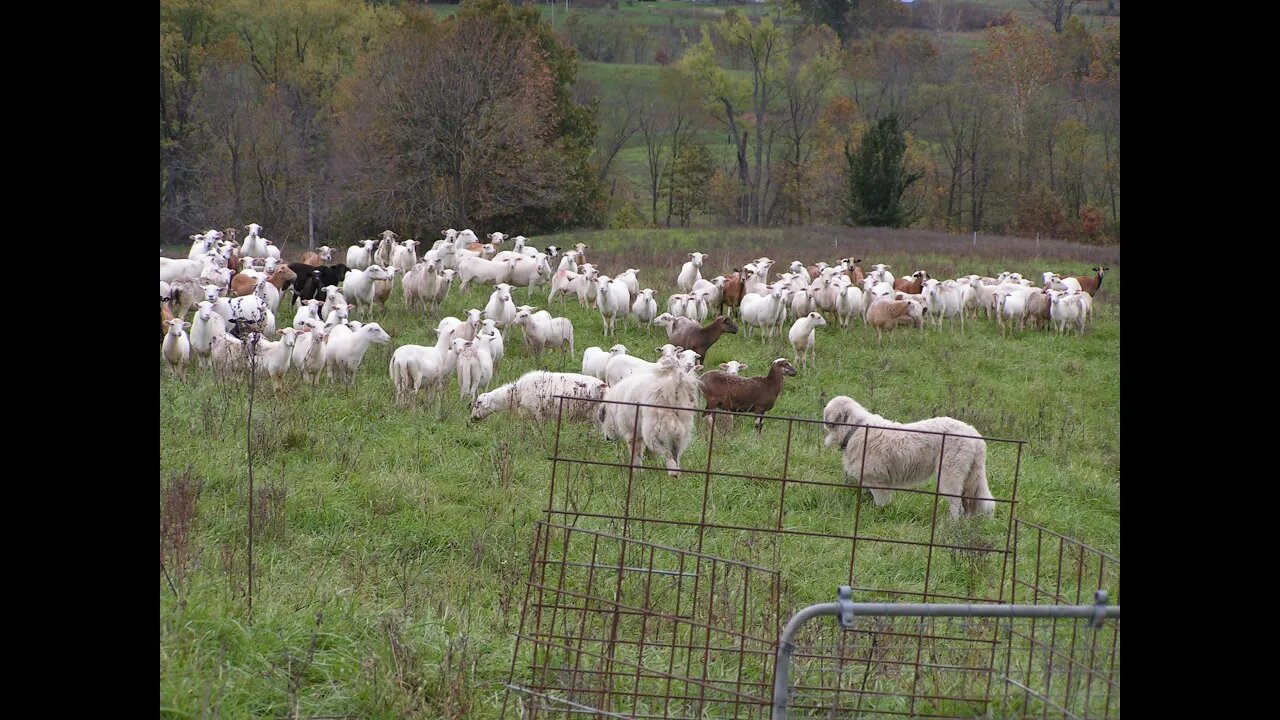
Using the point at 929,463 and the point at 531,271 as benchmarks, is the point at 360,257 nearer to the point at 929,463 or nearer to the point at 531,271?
the point at 531,271

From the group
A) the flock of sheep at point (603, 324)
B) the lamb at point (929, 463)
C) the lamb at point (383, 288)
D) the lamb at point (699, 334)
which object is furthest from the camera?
the lamb at point (383, 288)

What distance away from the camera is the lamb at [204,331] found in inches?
584

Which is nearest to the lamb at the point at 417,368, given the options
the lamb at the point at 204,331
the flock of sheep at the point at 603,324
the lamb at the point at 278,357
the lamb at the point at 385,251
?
the flock of sheep at the point at 603,324

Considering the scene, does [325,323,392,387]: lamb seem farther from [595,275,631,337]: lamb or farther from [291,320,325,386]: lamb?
[595,275,631,337]: lamb

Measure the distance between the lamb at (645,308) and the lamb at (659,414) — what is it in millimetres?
8164

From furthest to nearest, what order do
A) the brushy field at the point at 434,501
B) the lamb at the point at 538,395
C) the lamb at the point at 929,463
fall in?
the lamb at the point at 538,395 → the lamb at the point at 929,463 → the brushy field at the point at 434,501

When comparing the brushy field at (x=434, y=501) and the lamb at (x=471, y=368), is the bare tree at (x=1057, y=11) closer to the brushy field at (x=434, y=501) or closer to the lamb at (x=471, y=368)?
the brushy field at (x=434, y=501)

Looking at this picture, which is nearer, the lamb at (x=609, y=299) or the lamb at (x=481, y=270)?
the lamb at (x=609, y=299)

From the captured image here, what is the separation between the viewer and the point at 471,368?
44.8 ft

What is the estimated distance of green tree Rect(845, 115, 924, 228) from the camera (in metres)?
41.5

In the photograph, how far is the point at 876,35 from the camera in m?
70.9

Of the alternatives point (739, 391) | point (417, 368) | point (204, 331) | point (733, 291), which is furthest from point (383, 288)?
point (739, 391)
